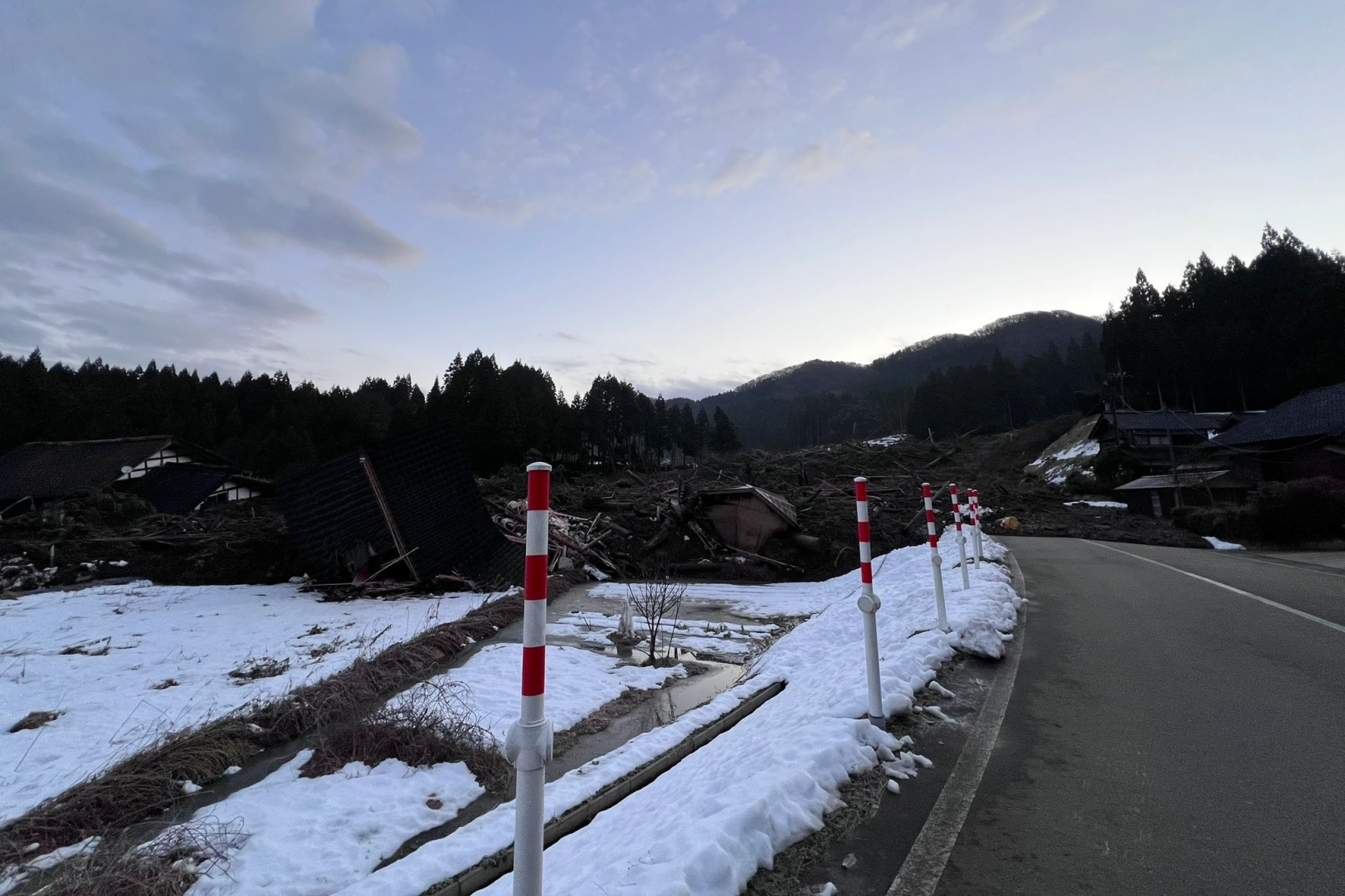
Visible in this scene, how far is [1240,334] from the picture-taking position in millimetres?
54688

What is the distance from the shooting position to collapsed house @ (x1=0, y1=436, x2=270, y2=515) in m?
30.1

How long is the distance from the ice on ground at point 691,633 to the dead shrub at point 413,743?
150 inches

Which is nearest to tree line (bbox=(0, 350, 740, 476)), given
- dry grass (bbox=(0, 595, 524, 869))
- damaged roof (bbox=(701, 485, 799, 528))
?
damaged roof (bbox=(701, 485, 799, 528))

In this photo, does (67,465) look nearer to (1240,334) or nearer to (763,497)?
(763,497)

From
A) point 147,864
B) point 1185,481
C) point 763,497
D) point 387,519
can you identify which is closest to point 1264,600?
point 763,497

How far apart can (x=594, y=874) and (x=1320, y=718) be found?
4718 mm

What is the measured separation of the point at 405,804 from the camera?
4359 mm

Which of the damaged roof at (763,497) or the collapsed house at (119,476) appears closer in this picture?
the damaged roof at (763,497)

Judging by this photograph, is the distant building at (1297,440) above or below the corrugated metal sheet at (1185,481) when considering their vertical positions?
above

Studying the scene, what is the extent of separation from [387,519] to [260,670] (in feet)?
22.9

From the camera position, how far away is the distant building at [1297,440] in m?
28.1

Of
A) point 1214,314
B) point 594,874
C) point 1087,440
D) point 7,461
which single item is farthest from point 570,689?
point 1214,314

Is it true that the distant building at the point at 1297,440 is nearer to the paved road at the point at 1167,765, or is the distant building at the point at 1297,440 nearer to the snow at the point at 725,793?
the paved road at the point at 1167,765

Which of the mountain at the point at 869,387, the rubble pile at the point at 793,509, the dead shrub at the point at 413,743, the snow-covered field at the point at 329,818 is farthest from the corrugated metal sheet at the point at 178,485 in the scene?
the mountain at the point at 869,387
